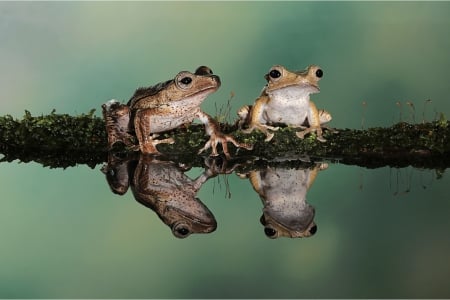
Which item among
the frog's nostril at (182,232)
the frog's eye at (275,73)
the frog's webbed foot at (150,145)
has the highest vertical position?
the frog's eye at (275,73)

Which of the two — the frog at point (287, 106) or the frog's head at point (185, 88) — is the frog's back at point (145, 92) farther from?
the frog at point (287, 106)

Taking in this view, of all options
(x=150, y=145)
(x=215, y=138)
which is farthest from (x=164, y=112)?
(x=215, y=138)

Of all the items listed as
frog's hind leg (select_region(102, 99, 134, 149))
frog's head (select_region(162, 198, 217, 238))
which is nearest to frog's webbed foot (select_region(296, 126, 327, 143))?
frog's hind leg (select_region(102, 99, 134, 149))

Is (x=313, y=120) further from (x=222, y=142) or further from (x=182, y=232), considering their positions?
(x=182, y=232)

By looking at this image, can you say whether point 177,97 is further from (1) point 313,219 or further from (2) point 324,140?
(1) point 313,219

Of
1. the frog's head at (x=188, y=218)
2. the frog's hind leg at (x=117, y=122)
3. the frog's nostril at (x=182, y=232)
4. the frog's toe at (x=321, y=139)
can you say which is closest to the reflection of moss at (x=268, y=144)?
the frog's toe at (x=321, y=139)

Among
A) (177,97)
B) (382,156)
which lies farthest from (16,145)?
(382,156)
